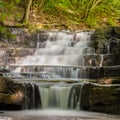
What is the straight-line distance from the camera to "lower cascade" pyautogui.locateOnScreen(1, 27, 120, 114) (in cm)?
952

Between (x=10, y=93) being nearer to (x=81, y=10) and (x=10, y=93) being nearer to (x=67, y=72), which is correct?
(x=67, y=72)

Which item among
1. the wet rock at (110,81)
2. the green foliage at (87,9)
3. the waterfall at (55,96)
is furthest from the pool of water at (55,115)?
the green foliage at (87,9)

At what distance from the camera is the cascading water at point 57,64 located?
9578 mm

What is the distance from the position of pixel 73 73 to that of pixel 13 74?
2077mm

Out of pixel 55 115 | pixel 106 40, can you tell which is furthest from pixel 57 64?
pixel 55 115

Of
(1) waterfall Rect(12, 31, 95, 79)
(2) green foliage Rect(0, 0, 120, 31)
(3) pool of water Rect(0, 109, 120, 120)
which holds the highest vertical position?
(2) green foliage Rect(0, 0, 120, 31)

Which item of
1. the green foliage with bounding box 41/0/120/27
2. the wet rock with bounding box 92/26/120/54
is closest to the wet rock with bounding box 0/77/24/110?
the wet rock with bounding box 92/26/120/54

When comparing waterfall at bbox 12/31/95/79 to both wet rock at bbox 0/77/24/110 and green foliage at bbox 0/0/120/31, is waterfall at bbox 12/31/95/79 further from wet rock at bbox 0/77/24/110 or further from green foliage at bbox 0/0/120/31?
green foliage at bbox 0/0/120/31

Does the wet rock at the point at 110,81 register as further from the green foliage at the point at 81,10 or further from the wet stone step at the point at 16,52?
the green foliage at the point at 81,10

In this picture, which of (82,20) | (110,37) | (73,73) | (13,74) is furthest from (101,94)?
(82,20)

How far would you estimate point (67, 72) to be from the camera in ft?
38.6

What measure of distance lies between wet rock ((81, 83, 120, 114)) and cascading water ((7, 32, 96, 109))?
19.5 inches

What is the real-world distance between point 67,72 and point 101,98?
2674 millimetres

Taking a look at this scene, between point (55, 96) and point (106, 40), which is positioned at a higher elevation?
point (106, 40)
